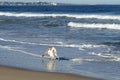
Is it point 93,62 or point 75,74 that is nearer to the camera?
point 75,74

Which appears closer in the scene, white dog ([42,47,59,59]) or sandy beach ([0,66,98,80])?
sandy beach ([0,66,98,80])

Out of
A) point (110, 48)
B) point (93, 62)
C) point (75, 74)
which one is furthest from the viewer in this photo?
point (110, 48)

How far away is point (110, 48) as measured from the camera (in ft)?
61.7

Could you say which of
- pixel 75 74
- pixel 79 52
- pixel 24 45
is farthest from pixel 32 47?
pixel 75 74

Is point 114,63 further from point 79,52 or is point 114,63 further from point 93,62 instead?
point 79,52

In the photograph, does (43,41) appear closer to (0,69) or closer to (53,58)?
(53,58)

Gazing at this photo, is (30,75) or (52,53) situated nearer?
(30,75)

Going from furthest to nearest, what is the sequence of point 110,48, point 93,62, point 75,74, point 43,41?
point 43,41 → point 110,48 → point 93,62 → point 75,74

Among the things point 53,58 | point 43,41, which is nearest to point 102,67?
point 53,58

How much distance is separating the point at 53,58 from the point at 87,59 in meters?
1.19

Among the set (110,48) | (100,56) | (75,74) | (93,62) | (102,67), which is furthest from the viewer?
(110,48)

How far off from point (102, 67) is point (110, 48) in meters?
4.98

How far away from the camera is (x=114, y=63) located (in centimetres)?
1464

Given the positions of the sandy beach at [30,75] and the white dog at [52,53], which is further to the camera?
the white dog at [52,53]
